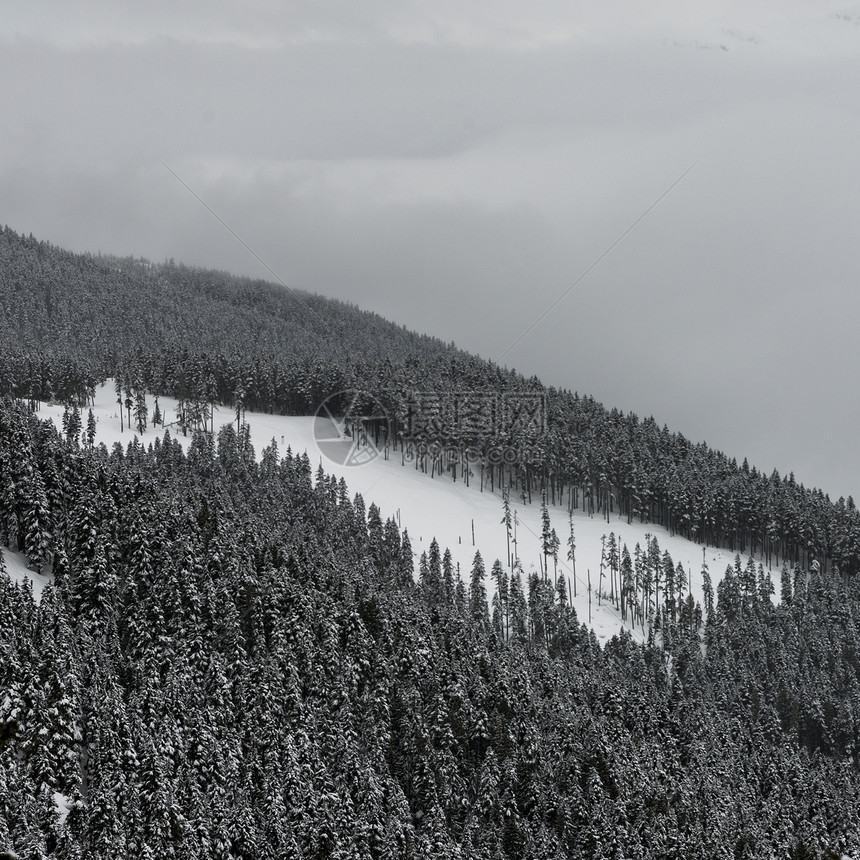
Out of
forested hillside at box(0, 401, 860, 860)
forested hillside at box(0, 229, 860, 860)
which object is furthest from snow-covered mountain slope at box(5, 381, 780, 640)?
forested hillside at box(0, 401, 860, 860)

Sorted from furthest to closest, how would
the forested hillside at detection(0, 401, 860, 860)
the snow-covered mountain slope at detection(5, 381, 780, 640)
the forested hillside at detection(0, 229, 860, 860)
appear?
Result: the snow-covered mountain slope at detection(5, 381, 780, 640) → the forested hillside at detection(0, 229, 860, 860) → the forested hillside at detection(0, 401, 860, 860)

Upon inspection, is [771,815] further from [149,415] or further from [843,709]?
[149,415]

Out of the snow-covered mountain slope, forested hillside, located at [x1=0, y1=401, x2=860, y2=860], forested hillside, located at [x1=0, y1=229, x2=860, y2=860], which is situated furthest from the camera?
the snow-covered mountain slope

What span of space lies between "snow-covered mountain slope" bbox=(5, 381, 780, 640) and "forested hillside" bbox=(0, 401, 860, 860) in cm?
3731

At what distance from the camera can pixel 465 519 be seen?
167 m

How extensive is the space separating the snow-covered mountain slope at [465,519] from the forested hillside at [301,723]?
3731 centimetres

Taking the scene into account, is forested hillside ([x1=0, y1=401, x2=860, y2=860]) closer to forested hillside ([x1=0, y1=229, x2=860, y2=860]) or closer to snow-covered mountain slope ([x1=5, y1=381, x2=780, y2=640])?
forested hillside ([x1=0, y1=229, x2=860, y2=860])

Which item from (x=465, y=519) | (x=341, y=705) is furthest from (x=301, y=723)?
(x=465, y=519)

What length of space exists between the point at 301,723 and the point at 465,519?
101830 mm

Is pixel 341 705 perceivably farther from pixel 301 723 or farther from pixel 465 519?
pixel 465 519

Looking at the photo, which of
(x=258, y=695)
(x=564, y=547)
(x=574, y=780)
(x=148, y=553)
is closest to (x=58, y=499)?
(x=148, y=553)

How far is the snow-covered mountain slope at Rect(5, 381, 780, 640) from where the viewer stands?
498 ft

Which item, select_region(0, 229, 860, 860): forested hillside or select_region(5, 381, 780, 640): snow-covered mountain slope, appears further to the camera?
select_region(5, 381, 780, 640): snow-covered mountain slope

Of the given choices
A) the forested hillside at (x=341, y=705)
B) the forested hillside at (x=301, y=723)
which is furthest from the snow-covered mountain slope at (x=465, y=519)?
the forested hillside at (x=301, y=723)
